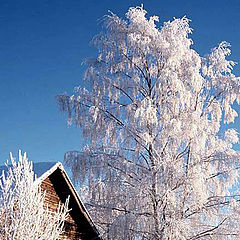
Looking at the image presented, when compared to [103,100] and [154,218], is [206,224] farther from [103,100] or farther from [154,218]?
[103,100]

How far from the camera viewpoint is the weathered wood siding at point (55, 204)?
941 cm

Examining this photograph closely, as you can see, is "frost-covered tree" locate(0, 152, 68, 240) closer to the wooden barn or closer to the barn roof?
the barn roof

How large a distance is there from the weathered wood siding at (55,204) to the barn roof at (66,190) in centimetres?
11

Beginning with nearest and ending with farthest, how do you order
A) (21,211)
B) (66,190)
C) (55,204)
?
1. (21,211)
2. (55,204)
3. (66,190)

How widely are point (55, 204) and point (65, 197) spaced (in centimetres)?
35

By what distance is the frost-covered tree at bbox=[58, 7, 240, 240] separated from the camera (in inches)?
462

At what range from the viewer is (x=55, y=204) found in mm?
9664

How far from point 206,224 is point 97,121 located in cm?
456

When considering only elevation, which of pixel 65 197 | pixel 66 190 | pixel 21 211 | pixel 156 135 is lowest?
pixel 21 211

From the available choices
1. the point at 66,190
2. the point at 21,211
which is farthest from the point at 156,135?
the point at 21,211

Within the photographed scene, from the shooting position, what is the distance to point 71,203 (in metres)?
10.2

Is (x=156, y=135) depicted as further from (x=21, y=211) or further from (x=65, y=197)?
(x=21, y=211)

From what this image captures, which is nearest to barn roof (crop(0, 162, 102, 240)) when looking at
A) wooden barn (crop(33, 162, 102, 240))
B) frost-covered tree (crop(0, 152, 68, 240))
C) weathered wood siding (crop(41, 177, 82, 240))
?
wooden barn (crop(33, 162, 102, 240))

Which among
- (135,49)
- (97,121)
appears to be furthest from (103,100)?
(135,49)
